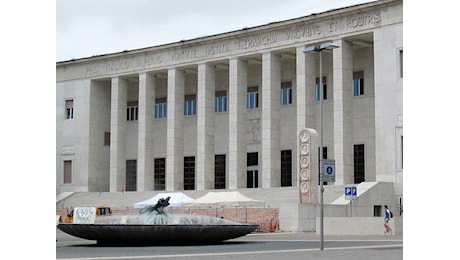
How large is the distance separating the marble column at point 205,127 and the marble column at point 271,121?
18.7ft

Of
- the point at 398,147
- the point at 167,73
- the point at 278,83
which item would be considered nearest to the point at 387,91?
the point at 398,147

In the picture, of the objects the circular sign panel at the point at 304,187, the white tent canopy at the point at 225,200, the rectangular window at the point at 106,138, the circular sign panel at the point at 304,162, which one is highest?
the rectangular window at the point at 106,138

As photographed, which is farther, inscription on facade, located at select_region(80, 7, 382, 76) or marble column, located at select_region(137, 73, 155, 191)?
marble column, located at select_region(137, 73, 155, 191)

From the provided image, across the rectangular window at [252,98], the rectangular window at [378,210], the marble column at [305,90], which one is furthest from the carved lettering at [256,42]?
the rectangular window at [378,210]

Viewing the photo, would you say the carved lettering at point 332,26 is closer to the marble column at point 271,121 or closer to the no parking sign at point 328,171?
the marble column at point 271,121

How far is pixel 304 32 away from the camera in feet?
181

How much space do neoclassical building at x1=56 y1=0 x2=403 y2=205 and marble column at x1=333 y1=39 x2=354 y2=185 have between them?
77 mm

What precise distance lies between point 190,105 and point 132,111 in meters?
6.81

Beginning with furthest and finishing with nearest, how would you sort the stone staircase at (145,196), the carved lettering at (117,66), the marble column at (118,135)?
the carved lettering at (117,66), the marble column at (118,135), the stone staircase at (145,196)

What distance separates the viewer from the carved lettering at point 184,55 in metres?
62.2

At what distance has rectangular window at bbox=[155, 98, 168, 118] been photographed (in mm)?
68312

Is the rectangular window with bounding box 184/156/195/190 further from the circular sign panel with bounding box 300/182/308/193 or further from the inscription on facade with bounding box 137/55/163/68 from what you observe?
the circular sign panel with bounding box 300/182/308/193

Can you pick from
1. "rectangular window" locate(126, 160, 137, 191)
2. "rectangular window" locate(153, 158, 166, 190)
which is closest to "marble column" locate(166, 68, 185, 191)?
"rectangular window" locate(153, 158, 166, 190)
